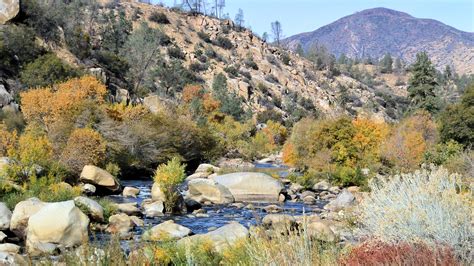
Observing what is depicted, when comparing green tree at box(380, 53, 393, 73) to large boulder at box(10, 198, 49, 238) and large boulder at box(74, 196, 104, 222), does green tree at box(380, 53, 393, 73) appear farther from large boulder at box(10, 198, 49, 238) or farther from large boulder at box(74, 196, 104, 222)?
large boulder at box(10, 198, 49, 238)

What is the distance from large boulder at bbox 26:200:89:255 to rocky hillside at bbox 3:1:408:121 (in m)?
54.2

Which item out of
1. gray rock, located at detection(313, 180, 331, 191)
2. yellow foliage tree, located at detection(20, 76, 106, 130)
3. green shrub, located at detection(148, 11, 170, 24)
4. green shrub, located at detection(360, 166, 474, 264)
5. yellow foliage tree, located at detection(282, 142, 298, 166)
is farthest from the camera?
green shrub, located at detection(148, 11, 170, 24)

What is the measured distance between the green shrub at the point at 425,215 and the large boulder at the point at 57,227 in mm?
9609

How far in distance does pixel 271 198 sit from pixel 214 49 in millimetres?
67968

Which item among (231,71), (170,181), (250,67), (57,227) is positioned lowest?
(170,181)

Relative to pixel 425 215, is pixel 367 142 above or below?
below

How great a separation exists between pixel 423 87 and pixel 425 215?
57.7m

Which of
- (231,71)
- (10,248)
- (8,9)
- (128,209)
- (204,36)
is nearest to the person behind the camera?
(10,248)

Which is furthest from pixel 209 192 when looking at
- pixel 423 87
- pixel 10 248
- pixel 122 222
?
pixel 423 87

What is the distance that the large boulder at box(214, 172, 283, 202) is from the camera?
27.3 metres

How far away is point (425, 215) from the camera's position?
6676mm

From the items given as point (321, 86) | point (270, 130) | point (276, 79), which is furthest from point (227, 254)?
point (321, 86)

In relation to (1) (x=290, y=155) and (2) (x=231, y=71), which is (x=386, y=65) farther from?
(1) (x=290, y=155)

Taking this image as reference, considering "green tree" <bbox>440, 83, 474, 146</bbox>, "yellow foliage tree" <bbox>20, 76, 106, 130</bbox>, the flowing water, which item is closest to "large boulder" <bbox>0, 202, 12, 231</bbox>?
the flowing water
